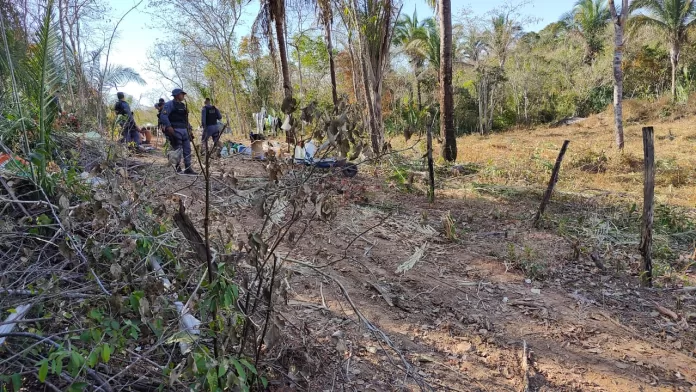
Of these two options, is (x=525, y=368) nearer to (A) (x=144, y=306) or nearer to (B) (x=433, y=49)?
(A) (x=144, y=306)

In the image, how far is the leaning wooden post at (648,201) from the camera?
349 cm

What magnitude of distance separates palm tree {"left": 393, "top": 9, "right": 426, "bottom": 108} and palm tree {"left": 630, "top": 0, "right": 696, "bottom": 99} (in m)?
9.51

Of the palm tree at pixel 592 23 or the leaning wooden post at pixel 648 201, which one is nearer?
the leaning wooden post at pixel 648 201

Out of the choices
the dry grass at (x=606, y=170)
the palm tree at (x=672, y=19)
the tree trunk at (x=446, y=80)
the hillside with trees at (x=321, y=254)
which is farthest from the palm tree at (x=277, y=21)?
the palm tree at (x=672, y=19)

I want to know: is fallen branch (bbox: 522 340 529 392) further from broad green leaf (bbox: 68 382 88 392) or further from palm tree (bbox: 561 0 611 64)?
palm tree (bbox: 561 0 611 64)

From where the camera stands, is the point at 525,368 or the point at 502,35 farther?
the point at 502,35

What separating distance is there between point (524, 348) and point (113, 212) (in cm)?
262

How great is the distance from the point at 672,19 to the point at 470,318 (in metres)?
22.0

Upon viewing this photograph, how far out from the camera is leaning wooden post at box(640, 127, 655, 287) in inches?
137

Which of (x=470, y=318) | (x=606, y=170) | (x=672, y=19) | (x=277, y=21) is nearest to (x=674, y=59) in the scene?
(x=672, y=19)

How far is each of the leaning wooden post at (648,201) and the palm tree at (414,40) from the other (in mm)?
17987

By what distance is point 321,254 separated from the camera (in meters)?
3.83

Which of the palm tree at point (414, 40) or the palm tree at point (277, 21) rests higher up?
the palm tree at point (414, 40)

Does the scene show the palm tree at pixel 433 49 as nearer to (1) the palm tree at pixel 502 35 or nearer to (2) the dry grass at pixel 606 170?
(1) the palm tree at pixel 502 35
